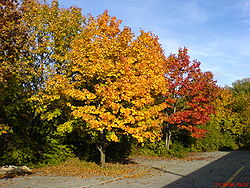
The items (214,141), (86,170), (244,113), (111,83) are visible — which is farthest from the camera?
(244,113)

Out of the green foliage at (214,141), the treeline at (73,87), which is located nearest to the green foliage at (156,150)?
the green foliage at (214,141)

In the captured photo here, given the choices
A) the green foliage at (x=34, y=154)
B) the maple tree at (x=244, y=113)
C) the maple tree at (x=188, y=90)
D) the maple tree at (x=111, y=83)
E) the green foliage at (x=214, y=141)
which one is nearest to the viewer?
the maple tree at (x=111, y=83)

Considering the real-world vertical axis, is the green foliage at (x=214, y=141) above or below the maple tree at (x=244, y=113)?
below

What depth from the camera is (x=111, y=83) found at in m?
12.4

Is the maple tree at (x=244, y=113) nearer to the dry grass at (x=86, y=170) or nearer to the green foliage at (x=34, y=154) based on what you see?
the dry grass at (x=86, y=170)

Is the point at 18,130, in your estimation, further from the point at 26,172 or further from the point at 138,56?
the point at 138,56

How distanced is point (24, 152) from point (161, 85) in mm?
9235

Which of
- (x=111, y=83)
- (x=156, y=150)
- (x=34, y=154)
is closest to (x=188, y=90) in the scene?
(x=156, y=150)

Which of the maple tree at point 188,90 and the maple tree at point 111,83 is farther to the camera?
the maple tree at point 188,90

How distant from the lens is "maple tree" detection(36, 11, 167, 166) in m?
12.2

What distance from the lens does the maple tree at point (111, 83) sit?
12.2 meters

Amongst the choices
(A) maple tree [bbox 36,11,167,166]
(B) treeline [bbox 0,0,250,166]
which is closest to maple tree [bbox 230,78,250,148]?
(B) treeline [bbox 0,0,250,166]

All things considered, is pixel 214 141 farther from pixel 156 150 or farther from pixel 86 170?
pixel 86 170

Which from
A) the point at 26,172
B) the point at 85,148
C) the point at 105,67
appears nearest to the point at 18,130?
the point at 26,172
